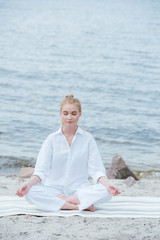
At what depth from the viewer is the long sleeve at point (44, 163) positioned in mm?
4996

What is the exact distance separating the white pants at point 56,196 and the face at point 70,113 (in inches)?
31.2

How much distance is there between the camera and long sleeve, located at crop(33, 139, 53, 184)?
5.00 meters

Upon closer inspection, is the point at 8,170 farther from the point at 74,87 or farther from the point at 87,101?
the point at 74,87

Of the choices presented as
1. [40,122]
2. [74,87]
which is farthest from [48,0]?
[40,122]

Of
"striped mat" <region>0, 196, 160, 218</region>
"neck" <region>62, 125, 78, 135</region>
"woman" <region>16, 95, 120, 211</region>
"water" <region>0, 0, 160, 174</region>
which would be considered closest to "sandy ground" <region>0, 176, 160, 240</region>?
"striped mat" <region>0, 196, 160, 218</region>

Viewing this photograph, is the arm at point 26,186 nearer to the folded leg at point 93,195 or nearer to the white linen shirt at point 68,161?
the white linen shirt at point 68,161

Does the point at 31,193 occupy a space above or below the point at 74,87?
below

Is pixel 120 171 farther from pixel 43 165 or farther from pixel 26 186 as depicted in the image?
pixel 26 186

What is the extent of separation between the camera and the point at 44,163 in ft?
16.5

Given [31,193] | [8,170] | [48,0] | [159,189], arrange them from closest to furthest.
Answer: [31,193], [159,189], [8,170], [48,0]

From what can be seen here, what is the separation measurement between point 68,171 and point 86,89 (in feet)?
47.7

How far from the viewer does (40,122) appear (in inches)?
552

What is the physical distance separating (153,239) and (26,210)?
160cm

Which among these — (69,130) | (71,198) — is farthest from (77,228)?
(69,130)
